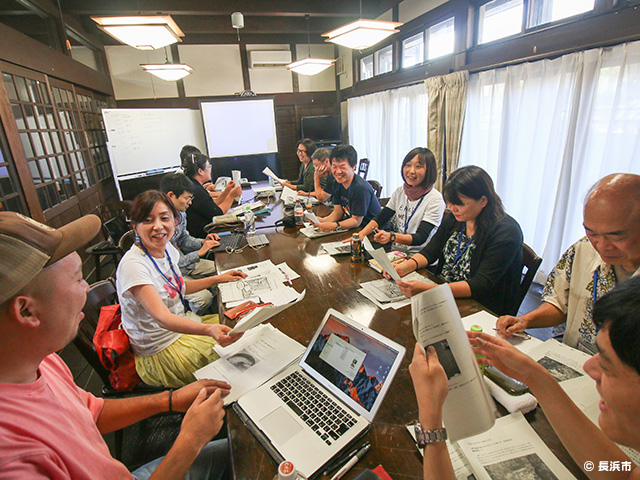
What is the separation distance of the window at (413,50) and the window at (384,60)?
0.40 m

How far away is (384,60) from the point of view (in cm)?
543

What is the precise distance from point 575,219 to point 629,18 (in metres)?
1.44

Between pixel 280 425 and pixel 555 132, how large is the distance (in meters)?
3.20

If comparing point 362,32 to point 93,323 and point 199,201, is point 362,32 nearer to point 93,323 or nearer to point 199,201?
point 199,201

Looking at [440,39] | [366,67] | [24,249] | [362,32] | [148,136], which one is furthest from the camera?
[366,67]

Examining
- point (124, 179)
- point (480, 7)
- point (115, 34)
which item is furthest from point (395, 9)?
point (124, 179)

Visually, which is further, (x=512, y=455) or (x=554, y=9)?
(x=554, y=9)

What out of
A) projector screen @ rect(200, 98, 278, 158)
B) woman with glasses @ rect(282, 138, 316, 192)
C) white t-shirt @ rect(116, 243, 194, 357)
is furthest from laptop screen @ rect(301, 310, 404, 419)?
projector screen @ rect(200, 98, 278, 158)

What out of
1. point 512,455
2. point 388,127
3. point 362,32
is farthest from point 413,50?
point 512,455

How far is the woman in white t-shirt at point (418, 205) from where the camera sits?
7.36 feet

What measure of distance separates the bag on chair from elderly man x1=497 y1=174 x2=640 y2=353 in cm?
162

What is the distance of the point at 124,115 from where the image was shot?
5.16 metres

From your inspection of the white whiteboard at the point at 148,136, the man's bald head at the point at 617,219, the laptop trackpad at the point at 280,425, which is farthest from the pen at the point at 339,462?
the white whiteboard at the point at 148,136

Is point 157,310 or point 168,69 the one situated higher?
point 168,69
